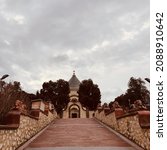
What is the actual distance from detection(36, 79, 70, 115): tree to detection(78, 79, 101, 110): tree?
5555 millimetres

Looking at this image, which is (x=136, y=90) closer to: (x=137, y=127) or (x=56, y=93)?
(x=56, y=93)

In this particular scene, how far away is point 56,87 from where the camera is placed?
4875cm

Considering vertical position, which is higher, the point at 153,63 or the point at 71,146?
the point at 153,63

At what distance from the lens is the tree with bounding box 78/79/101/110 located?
53.2 meters

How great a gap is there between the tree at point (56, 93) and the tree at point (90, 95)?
5555 millimetres

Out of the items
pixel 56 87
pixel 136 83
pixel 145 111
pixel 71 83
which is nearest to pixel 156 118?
pixel 145 111

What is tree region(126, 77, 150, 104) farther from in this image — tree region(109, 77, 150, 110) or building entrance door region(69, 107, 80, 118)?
building entrance door region(69, 107, 80, 118)

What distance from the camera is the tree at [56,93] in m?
48.2

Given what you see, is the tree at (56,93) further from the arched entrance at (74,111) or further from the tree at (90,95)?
the arched entrance at (74,111)

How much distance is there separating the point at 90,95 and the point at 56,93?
303 inches

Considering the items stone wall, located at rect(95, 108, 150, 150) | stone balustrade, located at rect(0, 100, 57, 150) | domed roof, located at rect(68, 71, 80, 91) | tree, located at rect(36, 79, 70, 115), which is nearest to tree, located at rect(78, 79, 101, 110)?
tree, located at rect(36, 79, 70, 115)

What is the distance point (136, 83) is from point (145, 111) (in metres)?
49.8

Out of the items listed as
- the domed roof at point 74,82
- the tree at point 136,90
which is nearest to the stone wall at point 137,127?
the tree at point 136,90

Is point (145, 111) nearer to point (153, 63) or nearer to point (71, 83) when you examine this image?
point (153, 63)
